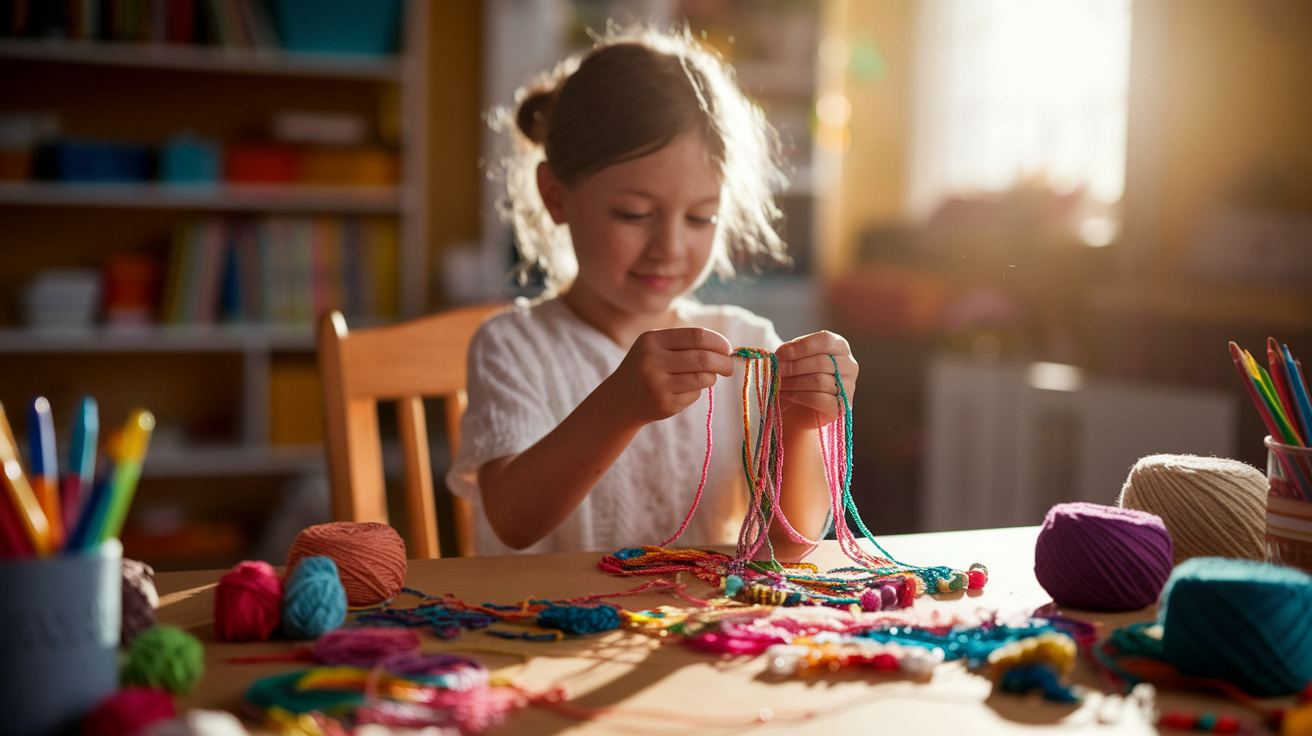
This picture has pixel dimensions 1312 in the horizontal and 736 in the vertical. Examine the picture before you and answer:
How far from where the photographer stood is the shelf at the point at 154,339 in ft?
8.10

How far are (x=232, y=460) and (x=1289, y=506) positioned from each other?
234cm

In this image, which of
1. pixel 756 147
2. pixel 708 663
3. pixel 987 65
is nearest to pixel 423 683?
pixel 708 663

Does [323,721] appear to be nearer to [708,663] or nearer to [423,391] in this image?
[708,663]

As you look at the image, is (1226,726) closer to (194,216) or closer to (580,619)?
(580,619)

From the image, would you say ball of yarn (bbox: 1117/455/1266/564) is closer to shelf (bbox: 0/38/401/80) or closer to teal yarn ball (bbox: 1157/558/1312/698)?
teal yarn ball (bbox: 1157/558/1312/698)

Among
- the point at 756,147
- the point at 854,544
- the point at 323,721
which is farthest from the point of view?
the point at 756,147

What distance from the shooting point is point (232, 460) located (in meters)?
2.58

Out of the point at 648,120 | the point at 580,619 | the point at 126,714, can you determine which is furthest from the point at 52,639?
the point at 648,120

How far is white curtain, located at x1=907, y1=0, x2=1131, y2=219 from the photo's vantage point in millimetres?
3281

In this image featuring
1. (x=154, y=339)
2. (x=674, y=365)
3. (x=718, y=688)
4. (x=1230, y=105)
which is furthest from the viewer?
(x=154, y=339)

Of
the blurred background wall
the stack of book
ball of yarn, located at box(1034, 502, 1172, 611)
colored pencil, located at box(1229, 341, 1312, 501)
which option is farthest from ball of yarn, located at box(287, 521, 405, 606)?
the stack of book

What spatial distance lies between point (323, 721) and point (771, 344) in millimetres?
778

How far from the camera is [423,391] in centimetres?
121

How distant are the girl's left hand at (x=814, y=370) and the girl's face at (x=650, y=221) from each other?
0.23m
